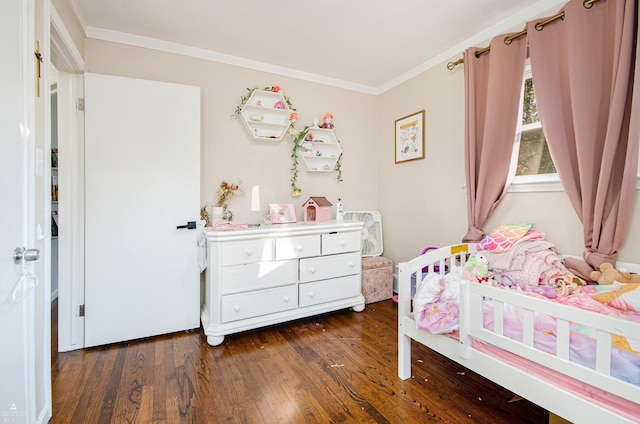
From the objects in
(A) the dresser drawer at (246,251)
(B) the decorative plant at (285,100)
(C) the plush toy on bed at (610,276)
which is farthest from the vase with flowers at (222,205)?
(C) the plush toy on bed at (610,276)

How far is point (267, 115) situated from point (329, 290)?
1.82 meters

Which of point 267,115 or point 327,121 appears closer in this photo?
point 267,115

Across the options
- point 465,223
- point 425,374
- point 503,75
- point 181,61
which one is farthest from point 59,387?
point 503,75

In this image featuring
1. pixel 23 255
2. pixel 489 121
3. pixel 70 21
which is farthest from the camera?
pixel 489 121

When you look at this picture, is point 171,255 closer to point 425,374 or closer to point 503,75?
point 425,374

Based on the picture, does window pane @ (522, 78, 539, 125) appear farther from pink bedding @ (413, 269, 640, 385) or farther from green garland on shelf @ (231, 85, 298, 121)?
green garland on shelf @ (231, 85, 298, 121)

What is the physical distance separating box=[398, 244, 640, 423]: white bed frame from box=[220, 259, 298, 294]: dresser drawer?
108cm

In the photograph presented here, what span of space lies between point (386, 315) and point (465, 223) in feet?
3.63

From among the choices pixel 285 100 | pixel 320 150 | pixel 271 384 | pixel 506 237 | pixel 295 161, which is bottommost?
pixel 271 384

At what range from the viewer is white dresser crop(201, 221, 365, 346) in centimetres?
222

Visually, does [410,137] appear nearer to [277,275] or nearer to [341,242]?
[341,242]

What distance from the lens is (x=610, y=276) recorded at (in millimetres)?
1565

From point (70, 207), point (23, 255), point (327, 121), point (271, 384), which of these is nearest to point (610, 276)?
point (271, 384)

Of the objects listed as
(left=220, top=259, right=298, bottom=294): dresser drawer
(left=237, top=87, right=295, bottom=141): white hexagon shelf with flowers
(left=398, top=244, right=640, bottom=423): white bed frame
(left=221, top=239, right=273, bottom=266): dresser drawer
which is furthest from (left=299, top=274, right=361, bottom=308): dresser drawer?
(left=237, top=87, right=295, bottom=141): white hexagon shelf with flowers
